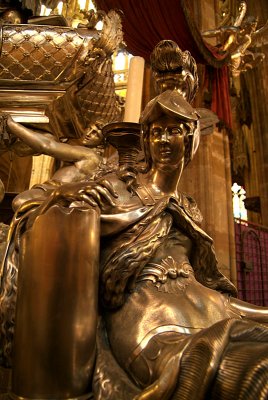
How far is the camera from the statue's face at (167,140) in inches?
24.5

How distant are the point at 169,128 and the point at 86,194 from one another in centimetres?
21

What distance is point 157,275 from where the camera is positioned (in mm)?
581

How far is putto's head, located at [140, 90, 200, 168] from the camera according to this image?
0.61 meters

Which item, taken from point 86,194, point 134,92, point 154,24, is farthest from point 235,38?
point 86,194

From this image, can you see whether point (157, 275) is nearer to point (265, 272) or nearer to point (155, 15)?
point (155, 15)

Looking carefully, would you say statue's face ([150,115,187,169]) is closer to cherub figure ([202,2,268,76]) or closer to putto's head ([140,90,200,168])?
putto's head ([140,90,200,168])

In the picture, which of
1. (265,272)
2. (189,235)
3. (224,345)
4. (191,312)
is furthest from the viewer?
(265,272)

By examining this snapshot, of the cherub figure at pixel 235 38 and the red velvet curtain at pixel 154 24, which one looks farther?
the cherub figure at pixel 235 38

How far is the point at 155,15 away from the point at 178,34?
24cm

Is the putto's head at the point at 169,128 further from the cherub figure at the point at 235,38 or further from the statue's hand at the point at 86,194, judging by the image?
the cherub figure at the point at 235,38

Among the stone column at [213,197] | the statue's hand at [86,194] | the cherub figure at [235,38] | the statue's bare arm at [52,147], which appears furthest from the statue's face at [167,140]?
the cherub figure at [235,38]

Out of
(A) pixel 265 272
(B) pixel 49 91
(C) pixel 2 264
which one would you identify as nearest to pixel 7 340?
(C) pixel 2 264

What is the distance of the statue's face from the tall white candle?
62 millimetres

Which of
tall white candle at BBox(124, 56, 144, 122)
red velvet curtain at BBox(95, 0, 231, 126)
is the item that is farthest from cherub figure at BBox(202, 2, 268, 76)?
tall white candle at BBox(124, 56, 144, 122)
